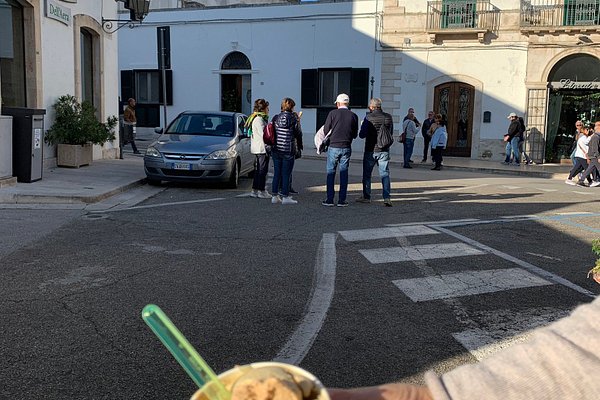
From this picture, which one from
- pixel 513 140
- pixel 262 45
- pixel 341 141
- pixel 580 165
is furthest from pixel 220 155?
pixel 262 45

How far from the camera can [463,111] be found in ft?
79.8

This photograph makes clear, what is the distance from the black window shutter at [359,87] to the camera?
25.3m

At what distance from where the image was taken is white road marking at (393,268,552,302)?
17.9ft

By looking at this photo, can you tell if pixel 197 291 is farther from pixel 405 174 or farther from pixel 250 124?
pixel 405 174

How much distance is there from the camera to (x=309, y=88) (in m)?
26.2

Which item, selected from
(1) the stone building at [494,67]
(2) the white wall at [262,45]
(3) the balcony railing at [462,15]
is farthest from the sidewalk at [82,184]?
(2) the white wall at [262,45]

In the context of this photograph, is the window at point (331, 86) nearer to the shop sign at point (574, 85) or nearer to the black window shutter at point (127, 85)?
the shop sign at point (574, 85)

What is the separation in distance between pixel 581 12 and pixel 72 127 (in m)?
18.3

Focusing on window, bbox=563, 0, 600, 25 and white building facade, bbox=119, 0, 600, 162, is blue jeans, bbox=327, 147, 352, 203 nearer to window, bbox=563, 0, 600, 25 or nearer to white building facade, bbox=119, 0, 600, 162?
white building facade, bbox=119, 0, 600, 162

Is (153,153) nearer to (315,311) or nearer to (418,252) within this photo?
(418,252)

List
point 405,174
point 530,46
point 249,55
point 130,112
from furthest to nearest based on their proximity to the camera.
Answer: point 249,55, point 530,46, point 130,112, point 405,174

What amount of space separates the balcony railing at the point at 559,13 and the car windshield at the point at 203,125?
1419 cm

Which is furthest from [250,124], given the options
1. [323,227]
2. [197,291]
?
[197,291]

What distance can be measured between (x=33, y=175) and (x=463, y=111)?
57.7ft
